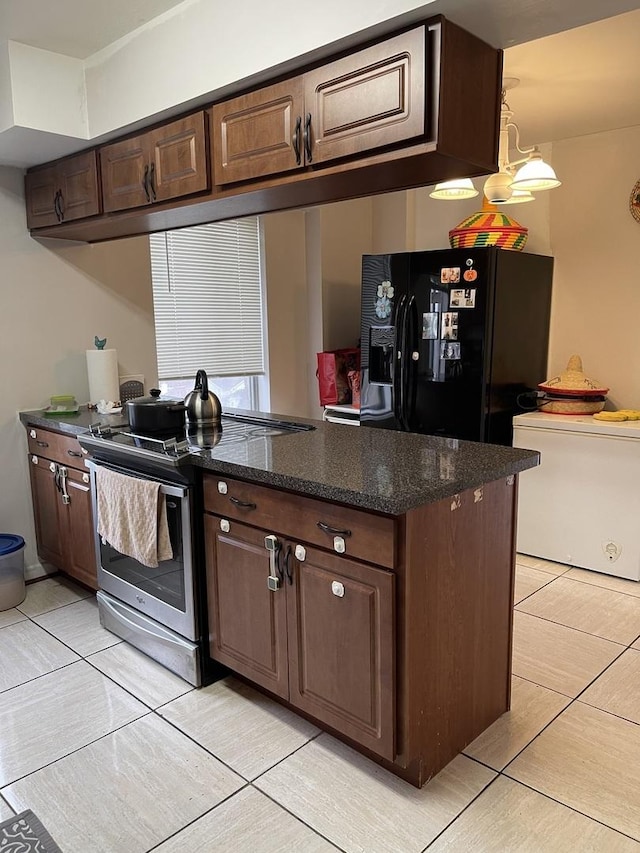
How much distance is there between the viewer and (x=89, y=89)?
276cm

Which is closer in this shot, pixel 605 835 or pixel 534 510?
pixel 605 835

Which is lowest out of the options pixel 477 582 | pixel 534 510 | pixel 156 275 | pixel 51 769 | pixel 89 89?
pixel 51 769

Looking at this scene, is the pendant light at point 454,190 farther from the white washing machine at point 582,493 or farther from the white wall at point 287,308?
the white wall at point 287,308

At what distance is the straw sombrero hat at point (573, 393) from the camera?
12.0ft

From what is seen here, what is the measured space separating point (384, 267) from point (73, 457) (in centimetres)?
217

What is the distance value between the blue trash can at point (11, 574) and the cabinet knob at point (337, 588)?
204cm

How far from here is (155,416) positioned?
2693 millimetres

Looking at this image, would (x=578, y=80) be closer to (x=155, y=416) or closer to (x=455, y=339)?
(x=455, y=339)

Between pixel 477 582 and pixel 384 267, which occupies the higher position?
pixel 384 267

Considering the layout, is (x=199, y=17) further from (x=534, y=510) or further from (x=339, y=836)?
(x=534, y=510)

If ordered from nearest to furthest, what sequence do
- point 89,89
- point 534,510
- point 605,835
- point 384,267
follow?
point 605,835
point 89,89
point 534,510
point 384,267

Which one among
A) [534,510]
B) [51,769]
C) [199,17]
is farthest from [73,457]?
[534,510]

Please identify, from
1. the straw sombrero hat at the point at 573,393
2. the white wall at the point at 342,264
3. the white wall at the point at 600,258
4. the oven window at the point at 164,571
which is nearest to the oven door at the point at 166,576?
the oven window at the point at 164,571

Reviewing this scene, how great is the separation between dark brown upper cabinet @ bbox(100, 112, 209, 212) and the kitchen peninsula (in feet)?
3.57
